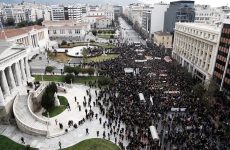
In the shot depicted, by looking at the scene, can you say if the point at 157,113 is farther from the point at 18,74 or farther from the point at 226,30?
the point at 18,74

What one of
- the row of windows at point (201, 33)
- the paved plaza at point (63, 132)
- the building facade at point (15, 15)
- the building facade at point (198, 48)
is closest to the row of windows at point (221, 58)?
the building facade at point (198, 48)

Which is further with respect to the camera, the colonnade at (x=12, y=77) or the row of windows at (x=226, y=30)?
the row of windows at (x=226, y=30)

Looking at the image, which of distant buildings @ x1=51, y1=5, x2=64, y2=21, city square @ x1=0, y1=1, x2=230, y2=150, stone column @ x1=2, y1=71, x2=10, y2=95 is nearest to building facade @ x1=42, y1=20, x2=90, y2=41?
city square @ x1=0, y1=1, x2=230, y2=150

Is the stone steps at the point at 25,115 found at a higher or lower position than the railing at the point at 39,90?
lower

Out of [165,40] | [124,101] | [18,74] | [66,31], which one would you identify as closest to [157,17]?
[165,40]

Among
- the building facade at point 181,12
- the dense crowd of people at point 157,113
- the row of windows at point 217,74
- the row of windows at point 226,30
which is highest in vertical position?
the building facade at point 181,12

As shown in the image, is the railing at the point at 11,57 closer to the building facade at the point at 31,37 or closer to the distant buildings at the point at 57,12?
the building facade at the point at 31,37

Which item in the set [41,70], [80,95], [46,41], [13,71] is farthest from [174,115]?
[46,41]
